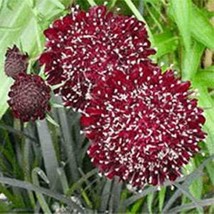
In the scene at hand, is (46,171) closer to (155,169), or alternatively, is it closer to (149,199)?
(149,199)

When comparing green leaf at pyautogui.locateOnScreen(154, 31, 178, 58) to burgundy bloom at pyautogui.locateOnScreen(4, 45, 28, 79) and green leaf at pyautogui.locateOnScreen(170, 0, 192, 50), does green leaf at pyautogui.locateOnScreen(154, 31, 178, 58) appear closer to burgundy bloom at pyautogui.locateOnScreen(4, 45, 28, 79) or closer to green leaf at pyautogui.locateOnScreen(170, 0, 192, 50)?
green leaf at pyautogui.locateOnScreen(170, 0, 192, 50)

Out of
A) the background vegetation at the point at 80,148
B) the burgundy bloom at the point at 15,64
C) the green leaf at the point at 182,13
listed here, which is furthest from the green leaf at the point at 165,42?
the burgundy bloom at the point at 15,64

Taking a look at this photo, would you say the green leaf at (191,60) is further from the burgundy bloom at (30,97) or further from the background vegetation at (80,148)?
the burgundy bloom at (30,97)

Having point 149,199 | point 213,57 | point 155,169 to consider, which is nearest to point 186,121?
point 155,169

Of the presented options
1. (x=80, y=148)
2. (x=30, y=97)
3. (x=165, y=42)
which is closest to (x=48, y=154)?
(x=80, y=148)

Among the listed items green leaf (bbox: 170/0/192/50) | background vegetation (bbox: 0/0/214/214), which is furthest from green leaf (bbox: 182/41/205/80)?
green leaf (bbox: 170/0/192/50)

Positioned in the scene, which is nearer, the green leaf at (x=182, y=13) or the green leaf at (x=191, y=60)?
the green leaf at (x=182, y=13)
